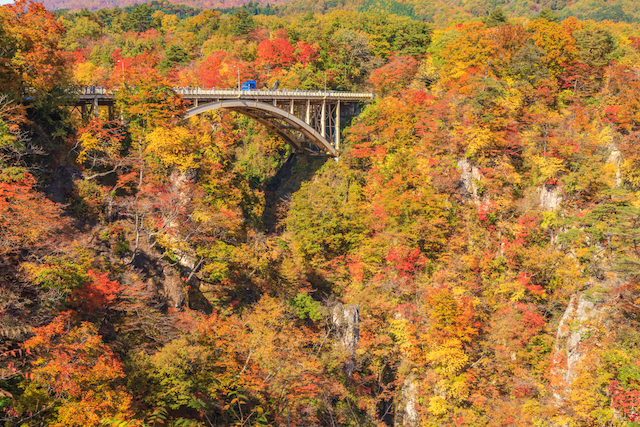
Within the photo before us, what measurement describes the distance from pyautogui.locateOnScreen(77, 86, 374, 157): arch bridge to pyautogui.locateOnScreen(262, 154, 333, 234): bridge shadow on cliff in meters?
1.03

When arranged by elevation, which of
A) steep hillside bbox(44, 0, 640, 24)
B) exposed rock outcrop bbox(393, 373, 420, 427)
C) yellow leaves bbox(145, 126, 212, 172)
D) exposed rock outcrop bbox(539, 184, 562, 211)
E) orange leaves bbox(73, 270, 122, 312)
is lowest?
exposed rock outcrop bbox(393, 373, 420, 427)

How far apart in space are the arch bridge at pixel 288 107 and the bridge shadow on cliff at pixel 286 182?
1034 mm

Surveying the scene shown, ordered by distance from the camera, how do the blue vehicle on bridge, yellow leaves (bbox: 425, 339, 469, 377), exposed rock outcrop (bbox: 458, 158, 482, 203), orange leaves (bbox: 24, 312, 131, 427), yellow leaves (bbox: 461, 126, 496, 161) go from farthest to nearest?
the blue vehicle on bridge, exposed rock outcrop (bbox: 458, 158, 482, 203), yellow leaves (bbox: 461, 126, 496, 161), yellow leaves (bbox: 425, 339, 469, 377), orange leaves (bbox: 24, 312, 131, 427)

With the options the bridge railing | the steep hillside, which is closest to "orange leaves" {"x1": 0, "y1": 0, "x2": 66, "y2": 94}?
the bridge railing

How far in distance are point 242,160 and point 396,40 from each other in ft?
69.2

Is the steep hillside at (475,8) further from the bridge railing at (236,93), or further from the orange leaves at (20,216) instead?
the orange leaves at (20,216)

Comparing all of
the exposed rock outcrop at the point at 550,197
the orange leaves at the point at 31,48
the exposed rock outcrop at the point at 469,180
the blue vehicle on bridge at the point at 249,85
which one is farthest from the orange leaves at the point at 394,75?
the orange leaves at the point at 31,48

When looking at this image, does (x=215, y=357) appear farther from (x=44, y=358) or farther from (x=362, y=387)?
(x=362, y=387)

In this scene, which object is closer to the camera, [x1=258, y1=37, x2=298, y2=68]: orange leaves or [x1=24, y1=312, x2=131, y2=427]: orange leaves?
[x1=24, y1=312, x2=131, y2=427]: orange leaves

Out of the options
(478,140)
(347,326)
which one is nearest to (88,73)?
(347,326)

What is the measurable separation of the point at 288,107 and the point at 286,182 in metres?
7.56

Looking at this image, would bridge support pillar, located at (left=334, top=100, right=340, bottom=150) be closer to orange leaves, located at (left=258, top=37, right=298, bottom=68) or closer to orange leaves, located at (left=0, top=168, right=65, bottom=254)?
orange leaves, located at (left=258, top=37, right=298, bottom=68)

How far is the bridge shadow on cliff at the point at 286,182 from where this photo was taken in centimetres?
4322

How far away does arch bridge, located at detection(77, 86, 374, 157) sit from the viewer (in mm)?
32031
